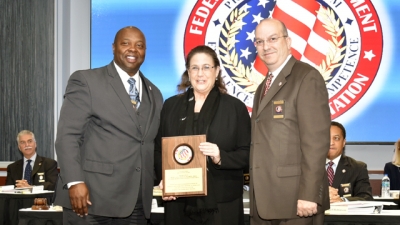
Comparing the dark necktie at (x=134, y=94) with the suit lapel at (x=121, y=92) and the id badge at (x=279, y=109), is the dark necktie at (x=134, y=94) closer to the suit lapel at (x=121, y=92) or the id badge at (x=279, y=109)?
the suit lapel at (x=121, y=92)

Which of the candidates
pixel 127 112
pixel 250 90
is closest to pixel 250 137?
pixel 127 112

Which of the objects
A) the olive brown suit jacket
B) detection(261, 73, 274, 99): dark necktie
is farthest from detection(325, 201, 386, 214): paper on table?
detection(261, 73, 274, 99): dark necktie

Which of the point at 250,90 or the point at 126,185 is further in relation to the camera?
the point at 250,90

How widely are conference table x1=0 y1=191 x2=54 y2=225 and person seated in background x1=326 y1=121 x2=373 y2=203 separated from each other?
10.1 feet

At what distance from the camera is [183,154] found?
3.01 metres

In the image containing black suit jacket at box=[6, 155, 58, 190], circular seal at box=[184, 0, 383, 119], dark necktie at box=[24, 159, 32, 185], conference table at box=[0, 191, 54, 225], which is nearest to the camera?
conference table at box=[0, 191, 54, 225]

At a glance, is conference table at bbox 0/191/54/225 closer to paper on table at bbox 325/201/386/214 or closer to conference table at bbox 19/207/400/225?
conference table at bbox 19/207/400/225

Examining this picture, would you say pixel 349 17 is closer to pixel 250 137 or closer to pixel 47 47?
pixel 47 47

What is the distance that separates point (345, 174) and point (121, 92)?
8.55 feet

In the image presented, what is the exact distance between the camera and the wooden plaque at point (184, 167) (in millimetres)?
2988

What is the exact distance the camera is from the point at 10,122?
806 cm

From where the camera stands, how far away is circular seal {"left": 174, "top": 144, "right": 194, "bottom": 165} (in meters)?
3.00

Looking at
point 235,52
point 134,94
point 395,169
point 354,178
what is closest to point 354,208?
point 354,178

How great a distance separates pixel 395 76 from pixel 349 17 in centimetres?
96
